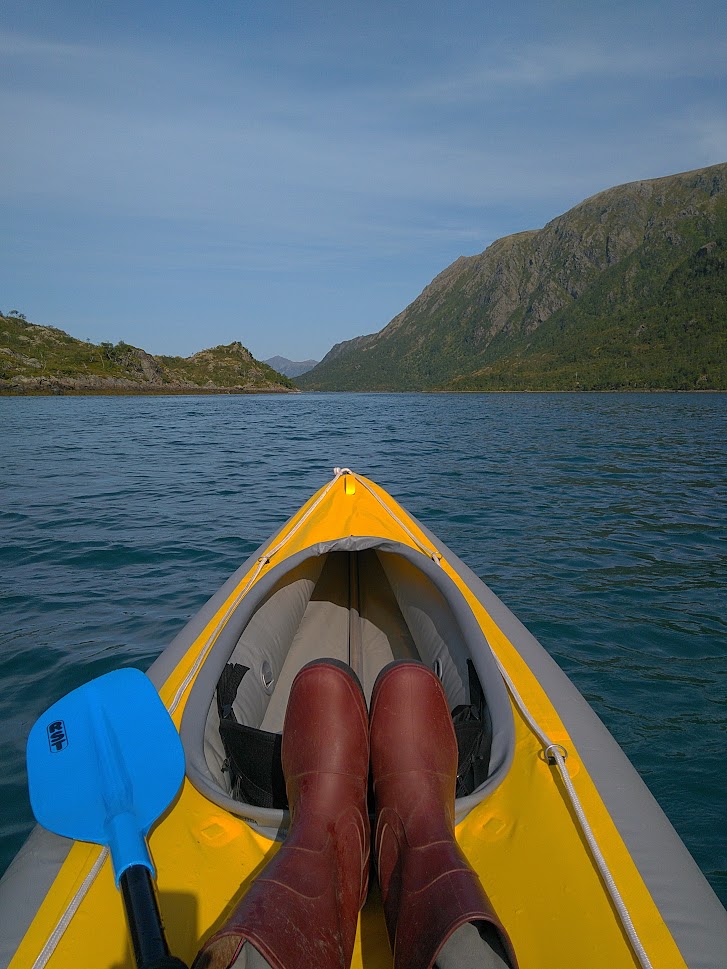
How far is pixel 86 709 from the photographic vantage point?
2562 millimetres

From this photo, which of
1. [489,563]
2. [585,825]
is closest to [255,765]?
[585,825]

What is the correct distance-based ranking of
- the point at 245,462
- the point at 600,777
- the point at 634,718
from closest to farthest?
the point at 600,777 → the point at 634,718 → the point at 245,462

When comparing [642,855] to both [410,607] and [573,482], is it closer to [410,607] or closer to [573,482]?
[410,607]

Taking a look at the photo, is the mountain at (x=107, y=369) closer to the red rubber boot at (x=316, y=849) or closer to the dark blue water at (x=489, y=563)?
the dark blue water at (x=489, y=563)

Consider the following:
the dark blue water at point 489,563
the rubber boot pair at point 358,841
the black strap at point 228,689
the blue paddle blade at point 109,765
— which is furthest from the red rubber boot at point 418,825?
the dark blue water at point 489,563

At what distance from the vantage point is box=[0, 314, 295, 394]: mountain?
97.3 m

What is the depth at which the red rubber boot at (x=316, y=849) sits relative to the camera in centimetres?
143

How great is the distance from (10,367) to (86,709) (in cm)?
11022

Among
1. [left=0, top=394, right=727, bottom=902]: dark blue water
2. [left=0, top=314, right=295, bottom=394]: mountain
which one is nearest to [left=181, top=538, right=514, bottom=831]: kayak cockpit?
[left=0, top=394, right=727, bottom=902]: dark blue water

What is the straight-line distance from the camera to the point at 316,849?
178 cm

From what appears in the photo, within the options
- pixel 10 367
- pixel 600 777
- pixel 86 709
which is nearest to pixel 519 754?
pixel 600 777

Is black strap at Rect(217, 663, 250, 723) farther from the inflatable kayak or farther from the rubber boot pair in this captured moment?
the rubber boot pair

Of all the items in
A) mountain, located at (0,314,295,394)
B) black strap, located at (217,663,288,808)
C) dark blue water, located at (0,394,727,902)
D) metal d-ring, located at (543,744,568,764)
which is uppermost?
mountain, located at (0,314,295,394)

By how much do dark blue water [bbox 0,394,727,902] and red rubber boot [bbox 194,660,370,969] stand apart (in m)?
1.98
